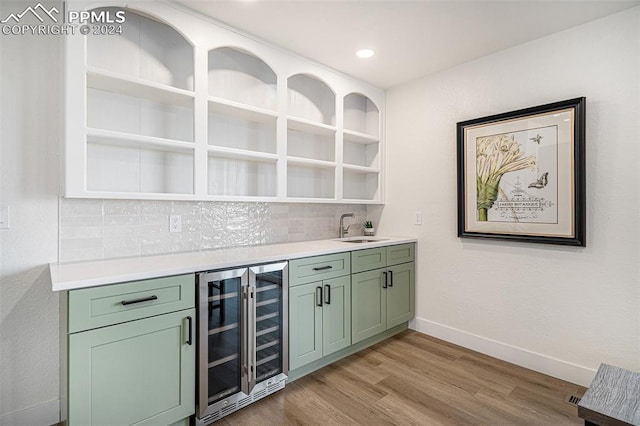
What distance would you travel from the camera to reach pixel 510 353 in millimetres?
2658

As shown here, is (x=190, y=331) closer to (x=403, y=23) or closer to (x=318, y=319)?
(x=318, y=319)

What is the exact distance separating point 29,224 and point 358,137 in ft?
8.88

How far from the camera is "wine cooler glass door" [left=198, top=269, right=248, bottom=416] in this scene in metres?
1.80

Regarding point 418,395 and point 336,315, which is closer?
point 418,395

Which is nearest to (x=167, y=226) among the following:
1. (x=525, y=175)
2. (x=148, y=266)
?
(x=148, y=266)

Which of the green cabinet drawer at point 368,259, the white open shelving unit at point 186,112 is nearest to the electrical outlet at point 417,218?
the green cabinet drawer at point 368,259

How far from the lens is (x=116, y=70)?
2092 millimetres

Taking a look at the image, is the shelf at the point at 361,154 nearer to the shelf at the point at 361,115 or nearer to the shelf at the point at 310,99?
the shelf at the point at 361,115

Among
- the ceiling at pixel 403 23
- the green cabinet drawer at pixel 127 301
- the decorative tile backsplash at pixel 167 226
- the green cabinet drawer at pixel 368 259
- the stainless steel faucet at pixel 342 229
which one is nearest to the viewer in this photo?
the green cabinet drawer at pixel 127 301

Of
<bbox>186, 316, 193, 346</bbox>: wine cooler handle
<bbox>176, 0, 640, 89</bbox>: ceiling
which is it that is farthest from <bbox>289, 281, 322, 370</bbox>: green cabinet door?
<bbox>176, 0, 640, 89</bbox>: ceiling

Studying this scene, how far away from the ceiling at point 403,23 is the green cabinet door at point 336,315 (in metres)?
1.89

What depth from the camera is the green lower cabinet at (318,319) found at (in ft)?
7.45

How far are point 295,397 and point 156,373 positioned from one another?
93 centimetres

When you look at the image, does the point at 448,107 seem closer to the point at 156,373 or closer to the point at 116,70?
the point at 116,70
